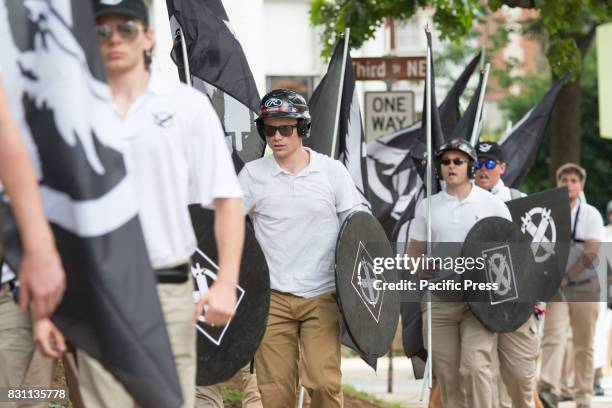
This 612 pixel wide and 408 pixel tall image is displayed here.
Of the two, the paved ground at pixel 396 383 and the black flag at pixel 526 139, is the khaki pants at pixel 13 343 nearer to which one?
the paved ground at pixel 396 383

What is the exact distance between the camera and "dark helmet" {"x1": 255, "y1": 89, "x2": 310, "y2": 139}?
27.3ft

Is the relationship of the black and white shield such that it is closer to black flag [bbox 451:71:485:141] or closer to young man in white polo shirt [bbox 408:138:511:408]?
young man in white polo shirt [bbox 408:138:511:408]

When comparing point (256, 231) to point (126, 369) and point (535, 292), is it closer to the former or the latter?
point (535, 292)

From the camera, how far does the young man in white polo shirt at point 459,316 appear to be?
9.59m

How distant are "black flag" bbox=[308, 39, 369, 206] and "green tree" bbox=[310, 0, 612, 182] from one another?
84.7 inches

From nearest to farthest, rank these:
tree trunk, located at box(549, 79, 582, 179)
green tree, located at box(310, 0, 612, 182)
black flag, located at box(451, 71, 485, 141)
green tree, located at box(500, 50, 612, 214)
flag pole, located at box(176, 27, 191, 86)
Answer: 1. flag pole, located at box(176, 27, 191, 86)
2. black flag, located at box(451, 71, 485, 141)
3. green tree, located at box(310, 0, 612, 182)
4. tree trunk, located at box(549, 79, 582, 179)
5. green tree, located at box(500, 50, 612, 214)

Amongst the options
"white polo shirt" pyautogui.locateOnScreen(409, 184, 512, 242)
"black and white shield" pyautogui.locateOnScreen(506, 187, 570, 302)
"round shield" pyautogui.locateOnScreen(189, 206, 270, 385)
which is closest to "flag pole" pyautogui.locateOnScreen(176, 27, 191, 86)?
"round shield" pyautogui.locateOnScreen(189, 206, 270, 385)

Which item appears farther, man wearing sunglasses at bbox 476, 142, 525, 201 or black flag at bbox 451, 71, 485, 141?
black flag at bbox 451, 71, 485, 141

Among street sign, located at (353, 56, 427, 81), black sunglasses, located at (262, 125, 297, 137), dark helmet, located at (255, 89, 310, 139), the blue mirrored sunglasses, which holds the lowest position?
the blue mirrored sunglasses

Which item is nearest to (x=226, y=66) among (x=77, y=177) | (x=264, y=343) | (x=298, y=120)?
(x=298, y=120)

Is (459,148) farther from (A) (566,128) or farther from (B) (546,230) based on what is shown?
(A) (566,128)

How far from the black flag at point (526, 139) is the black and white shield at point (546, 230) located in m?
1.93

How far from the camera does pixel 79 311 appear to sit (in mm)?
4332

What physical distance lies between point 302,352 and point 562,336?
5501mm
